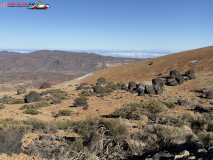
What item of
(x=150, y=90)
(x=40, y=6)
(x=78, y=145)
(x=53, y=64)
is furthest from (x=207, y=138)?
(x=53, y=64)

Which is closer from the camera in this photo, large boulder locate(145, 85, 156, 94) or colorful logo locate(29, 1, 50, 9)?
large boulder locate(145, 85, 156, 94)

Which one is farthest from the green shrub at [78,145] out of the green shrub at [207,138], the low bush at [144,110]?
the low bush at [144,110]

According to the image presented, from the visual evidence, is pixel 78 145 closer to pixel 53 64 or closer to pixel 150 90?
pixel 150 90

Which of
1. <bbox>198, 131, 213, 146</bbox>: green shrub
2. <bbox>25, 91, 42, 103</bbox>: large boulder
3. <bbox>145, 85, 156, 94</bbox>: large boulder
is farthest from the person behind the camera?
<bbox>145, 85, 156, 94</bbox>: large boulder

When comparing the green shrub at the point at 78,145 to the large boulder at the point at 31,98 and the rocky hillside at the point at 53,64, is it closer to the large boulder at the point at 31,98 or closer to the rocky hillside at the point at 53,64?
the large boulder at the point at 31,98

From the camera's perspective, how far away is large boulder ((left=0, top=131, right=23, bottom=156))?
4.60 metres

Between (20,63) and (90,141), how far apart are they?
6758 inches

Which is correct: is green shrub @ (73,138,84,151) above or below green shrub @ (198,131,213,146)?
below

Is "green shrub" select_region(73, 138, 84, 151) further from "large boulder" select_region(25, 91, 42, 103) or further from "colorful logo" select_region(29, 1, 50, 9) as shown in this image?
"colorful logo" select_region(29, 1, 50, 9)

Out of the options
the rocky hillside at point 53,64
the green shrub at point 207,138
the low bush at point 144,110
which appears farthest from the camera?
the rocky hillside at point 53,64

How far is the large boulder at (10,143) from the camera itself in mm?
4603

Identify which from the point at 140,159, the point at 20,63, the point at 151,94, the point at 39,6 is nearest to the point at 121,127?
the point at 140,159

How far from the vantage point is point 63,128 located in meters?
7.29

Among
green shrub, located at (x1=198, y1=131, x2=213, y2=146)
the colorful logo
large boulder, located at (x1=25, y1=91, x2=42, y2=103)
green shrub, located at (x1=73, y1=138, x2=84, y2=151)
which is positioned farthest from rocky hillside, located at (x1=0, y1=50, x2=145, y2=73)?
green shrub, located at (x1=198, y1=131, x2=213, y2=146)
